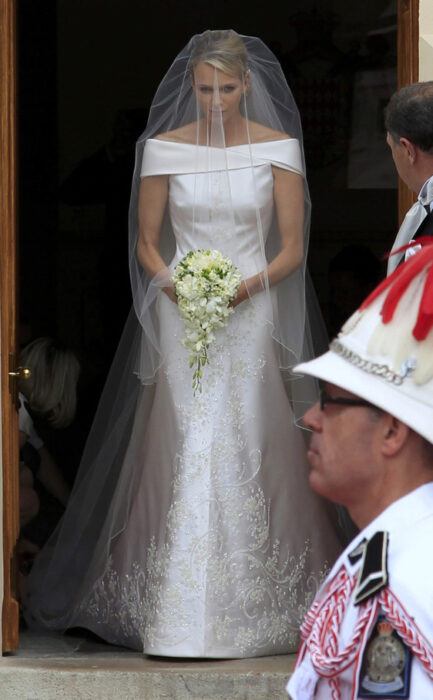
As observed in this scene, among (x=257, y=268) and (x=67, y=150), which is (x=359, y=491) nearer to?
(x=257, y=268)

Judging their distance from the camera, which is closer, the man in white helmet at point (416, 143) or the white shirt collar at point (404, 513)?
the white shirt collar at point (404, 513)

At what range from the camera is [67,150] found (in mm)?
8617

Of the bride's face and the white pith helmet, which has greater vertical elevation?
the bride's face

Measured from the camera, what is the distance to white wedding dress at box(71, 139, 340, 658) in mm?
4875

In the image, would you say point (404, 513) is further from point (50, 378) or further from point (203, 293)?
point (50, 378)

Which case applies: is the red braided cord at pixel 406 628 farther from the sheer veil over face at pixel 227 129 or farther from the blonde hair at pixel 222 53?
the blonde hair at pixel 222 53

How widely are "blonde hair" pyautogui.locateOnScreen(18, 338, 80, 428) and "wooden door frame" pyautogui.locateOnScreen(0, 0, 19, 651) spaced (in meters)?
1.50

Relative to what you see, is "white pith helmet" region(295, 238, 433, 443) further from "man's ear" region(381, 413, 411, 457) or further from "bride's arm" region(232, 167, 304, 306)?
"bride's arm" region(232, 167, 304, 306)

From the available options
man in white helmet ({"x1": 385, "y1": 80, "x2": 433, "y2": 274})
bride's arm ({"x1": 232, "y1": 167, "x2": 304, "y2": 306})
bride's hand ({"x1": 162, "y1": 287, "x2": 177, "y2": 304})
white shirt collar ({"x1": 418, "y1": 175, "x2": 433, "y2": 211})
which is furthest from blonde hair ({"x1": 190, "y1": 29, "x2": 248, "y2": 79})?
white shirt collar ({"x1": 418, "y1": 175, "x2": 433, "y2": 211})

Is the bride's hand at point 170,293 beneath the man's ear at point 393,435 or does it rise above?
beneath

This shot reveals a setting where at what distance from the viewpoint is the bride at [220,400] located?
4.90 meters

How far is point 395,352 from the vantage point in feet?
6.64

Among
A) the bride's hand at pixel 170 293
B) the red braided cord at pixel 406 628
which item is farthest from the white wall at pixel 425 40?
the red braided cord at pixel 406 628

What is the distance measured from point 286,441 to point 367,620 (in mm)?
3176
